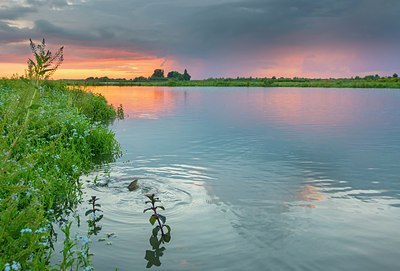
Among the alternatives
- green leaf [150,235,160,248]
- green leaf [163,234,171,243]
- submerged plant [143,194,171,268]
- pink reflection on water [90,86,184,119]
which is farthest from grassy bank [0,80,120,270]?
pink reflection on water [90,86,184,119]

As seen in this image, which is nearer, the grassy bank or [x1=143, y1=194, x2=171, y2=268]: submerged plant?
the grassy bank

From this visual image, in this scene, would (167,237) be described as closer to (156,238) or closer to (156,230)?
(156,238)

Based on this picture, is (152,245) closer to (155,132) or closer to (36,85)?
(36,85)

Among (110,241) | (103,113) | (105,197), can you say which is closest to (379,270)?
(110,241)

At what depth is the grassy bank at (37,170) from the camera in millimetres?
5742

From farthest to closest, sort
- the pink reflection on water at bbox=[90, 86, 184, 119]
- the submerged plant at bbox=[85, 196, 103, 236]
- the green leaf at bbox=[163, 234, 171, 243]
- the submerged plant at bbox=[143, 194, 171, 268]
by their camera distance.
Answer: the pink reflection on water at bbox=[90, 86, 184, 119] → the submerged plant at bbox=[85, 196, 103, 236] → the green leaf at bbox=[163, 234, 171, 243] → the submerged plant at bbox=[143, 194, 171, 268]

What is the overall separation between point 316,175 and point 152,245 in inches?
354

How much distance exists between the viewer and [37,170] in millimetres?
12117

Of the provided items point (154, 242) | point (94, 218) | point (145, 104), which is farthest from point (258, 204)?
point (145, 104)

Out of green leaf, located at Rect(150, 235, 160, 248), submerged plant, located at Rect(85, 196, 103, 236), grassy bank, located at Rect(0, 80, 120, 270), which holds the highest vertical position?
grassy bank, located at Rect(0, 80, 120, 270)

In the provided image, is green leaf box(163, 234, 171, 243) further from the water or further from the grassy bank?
the grassy bank

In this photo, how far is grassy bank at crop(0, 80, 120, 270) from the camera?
5.74 meters

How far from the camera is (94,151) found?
1966cm

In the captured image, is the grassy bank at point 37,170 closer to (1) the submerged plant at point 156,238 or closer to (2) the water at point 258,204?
(2) the water at point 258,204
